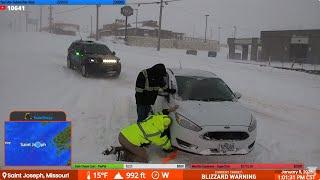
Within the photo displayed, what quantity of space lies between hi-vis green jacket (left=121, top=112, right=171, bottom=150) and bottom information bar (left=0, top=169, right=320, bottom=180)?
114cm

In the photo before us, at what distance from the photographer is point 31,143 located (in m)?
5.82

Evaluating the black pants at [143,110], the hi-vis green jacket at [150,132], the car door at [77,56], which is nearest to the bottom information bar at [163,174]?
the hi-vis green jacket at [150,132]

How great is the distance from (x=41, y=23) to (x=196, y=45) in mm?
2513

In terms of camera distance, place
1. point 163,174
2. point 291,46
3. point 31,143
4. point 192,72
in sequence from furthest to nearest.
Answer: point 291,46 < point 192,72 < point 163,174 < point 31,143

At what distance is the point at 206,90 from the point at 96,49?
252 centimetres

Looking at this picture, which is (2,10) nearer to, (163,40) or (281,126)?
(163,40)

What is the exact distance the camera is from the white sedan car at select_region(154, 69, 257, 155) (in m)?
6.77

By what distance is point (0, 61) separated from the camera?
21.6ft

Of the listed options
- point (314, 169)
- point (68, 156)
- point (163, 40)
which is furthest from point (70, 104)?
point (314, 169)

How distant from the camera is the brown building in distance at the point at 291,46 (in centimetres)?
752

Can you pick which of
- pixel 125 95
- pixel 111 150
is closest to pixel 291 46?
pixel 125 95

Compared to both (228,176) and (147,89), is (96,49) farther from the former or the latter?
(228,176)

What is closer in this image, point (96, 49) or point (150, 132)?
point (150, 132)

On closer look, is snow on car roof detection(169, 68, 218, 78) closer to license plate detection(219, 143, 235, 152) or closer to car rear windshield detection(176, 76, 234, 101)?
car rear windshield detection(176, 76, 234, 101)
